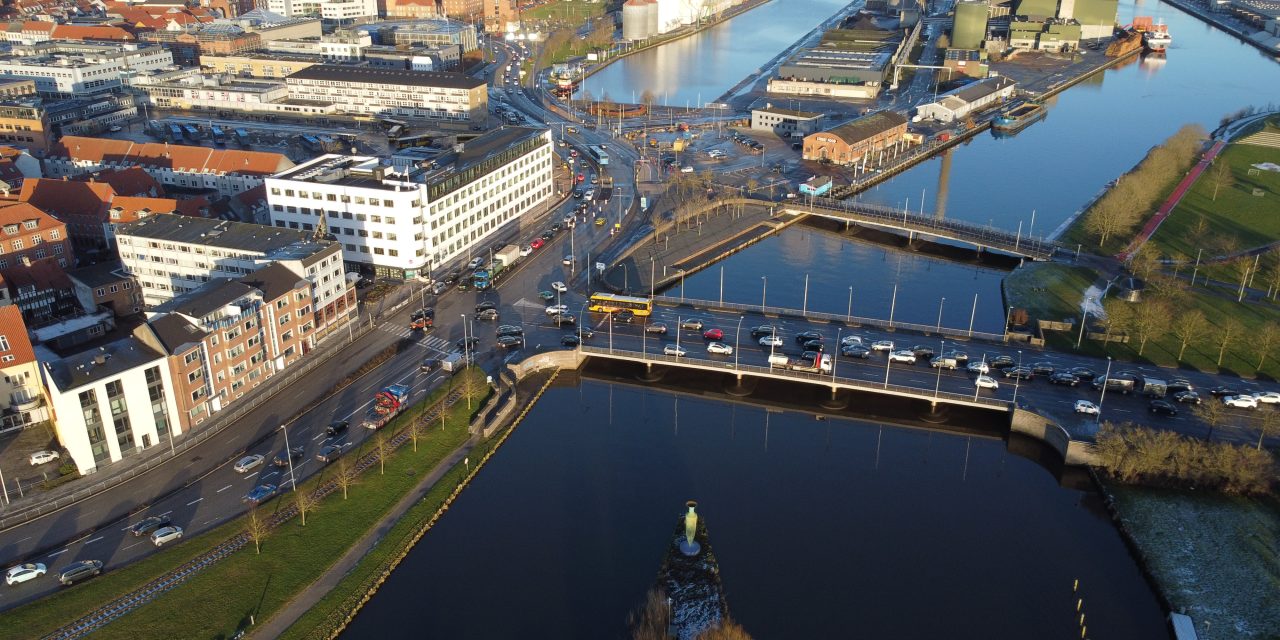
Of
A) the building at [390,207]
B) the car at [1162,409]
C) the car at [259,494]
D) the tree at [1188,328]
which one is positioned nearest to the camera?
the car at [259,494]

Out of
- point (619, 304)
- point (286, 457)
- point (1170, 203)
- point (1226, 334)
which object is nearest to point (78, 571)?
point (286, 457)

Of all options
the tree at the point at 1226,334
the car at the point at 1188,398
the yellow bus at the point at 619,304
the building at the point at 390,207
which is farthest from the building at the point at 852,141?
the car at the point at 1188,398

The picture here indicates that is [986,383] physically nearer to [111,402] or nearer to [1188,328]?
[1188,328]

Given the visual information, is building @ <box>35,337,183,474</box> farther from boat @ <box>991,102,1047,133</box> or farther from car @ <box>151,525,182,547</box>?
boat @ <box>991,102,1047,133</box>

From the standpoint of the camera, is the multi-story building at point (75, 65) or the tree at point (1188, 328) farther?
the multi-story building at point (75, 65)

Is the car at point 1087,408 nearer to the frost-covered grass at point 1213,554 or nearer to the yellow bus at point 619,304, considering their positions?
the frost-covered grass at point 1213,554

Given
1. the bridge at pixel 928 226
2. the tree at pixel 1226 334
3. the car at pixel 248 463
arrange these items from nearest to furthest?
the car at pixel 248 463 < the tree at pixel 1226 334 < the bridge at pixel 928 226
